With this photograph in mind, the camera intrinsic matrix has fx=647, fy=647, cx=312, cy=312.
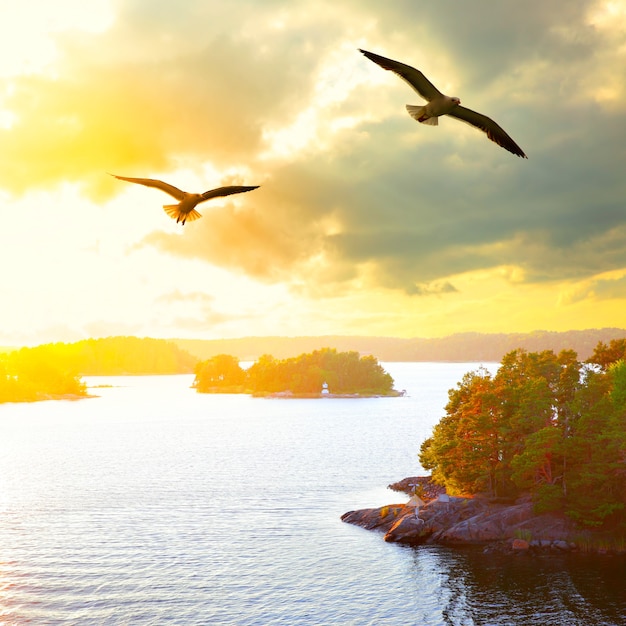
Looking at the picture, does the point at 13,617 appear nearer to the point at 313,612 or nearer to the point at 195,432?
the point at 313,612

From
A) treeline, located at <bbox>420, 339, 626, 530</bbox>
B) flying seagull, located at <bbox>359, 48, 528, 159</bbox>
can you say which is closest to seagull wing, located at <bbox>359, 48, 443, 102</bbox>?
flying seagull, located at <bbox>359, 48, 528, 159</bbox>

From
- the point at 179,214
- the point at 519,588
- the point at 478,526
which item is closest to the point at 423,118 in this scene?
the point at 179,214

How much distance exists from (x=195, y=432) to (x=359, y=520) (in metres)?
100

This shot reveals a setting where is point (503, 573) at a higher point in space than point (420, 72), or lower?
lower

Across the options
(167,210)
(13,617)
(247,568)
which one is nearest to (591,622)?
(247,568)

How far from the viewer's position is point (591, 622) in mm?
46406

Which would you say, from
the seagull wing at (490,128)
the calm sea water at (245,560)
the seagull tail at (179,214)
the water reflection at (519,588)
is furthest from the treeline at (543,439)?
the seagull tail at (179,214)

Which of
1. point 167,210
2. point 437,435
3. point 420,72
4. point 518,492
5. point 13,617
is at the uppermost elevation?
point 420,72

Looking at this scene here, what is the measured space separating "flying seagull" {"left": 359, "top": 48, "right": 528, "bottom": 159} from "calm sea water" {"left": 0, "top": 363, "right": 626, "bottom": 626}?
42200 millimetres

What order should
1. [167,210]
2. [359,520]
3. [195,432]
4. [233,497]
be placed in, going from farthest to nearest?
[195,432] < [233,497] < [359,520] < [167,210]

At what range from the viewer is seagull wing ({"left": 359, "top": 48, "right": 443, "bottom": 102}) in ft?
38.7

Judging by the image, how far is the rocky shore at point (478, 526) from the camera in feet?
202

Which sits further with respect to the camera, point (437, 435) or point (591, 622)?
point (437, 435)

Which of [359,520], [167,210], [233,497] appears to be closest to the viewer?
[167,210]
